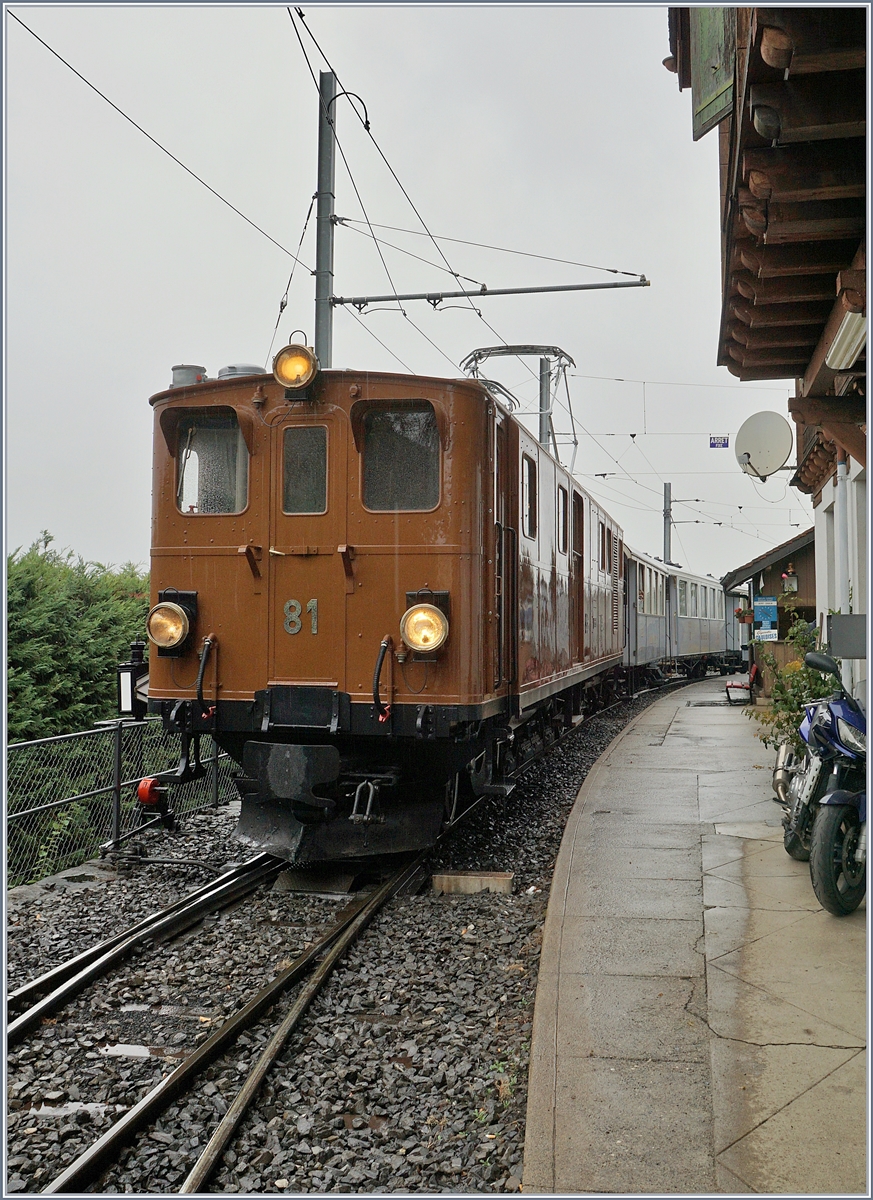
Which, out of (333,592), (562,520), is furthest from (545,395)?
(333,592)

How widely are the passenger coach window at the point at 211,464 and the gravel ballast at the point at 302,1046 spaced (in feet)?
8.98

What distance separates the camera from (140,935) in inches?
221

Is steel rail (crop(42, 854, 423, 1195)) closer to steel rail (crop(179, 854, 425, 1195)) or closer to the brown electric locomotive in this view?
steel rail (crop(179, 854, 425, 1195))

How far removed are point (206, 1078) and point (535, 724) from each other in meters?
6.70

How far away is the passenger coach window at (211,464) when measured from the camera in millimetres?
7168

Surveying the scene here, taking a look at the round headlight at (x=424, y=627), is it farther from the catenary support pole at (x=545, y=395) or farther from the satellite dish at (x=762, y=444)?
the catenary support pole at (x=545, y=395)

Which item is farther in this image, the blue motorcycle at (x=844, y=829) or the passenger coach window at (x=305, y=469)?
the passenger coach window at (x=305, y=469)

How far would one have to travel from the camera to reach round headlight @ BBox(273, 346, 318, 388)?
673 centimetres

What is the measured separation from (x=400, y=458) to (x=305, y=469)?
0.69m

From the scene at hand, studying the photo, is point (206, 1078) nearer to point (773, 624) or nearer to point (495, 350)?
point (495, 350)

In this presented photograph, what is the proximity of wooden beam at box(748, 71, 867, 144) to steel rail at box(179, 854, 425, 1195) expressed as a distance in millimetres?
4134

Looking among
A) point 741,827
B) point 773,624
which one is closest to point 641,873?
point 741,827

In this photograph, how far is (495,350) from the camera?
14695 mm

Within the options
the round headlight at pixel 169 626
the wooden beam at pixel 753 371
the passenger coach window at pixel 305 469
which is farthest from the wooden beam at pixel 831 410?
the round headlight at pixel 169 626
